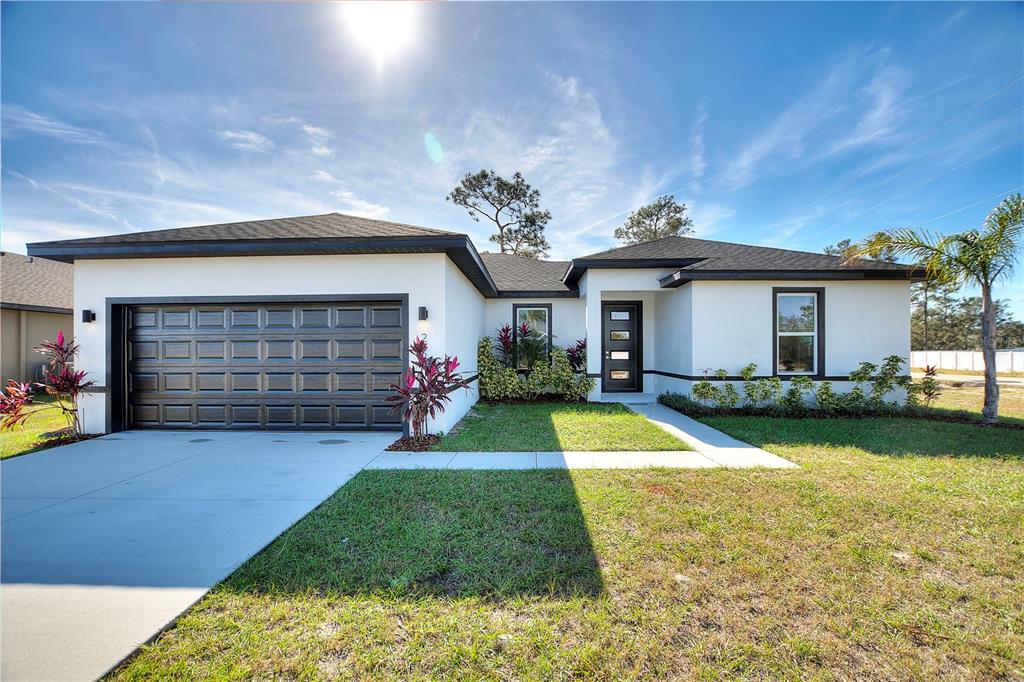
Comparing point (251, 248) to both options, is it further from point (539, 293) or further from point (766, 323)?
point (766, 323)

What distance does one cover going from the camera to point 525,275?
12.4 metres

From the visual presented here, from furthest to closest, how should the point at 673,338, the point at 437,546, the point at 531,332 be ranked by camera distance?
1. the point at 531,332
2. the point at 673,338
3. the point at 437,546

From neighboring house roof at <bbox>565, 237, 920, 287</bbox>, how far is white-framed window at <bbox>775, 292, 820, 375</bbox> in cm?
58

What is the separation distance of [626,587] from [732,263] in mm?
8244

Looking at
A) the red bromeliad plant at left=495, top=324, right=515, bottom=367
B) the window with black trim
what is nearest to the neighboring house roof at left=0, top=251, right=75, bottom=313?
the red bromeliad plant at left=495, top=324, right=515, bottom=367

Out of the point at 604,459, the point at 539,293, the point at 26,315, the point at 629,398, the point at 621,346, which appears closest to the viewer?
the point at 604,459

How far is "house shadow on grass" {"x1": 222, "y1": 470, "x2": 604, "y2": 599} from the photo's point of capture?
2.44 metres

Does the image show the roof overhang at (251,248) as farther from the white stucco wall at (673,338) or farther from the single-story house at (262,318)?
the white stucco wall at (673,338)

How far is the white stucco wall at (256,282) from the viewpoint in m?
6.47

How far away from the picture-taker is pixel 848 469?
466 cm

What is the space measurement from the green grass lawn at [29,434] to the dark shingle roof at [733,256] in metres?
10.2

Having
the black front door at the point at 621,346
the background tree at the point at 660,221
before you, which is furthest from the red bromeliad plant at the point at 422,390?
the background tree at the point at 660,221

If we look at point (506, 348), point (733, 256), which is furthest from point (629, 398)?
point (733, 256)

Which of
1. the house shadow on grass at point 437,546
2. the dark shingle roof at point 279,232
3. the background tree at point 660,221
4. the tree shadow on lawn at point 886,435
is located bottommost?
the tree shadow on lawn at point 886,435
